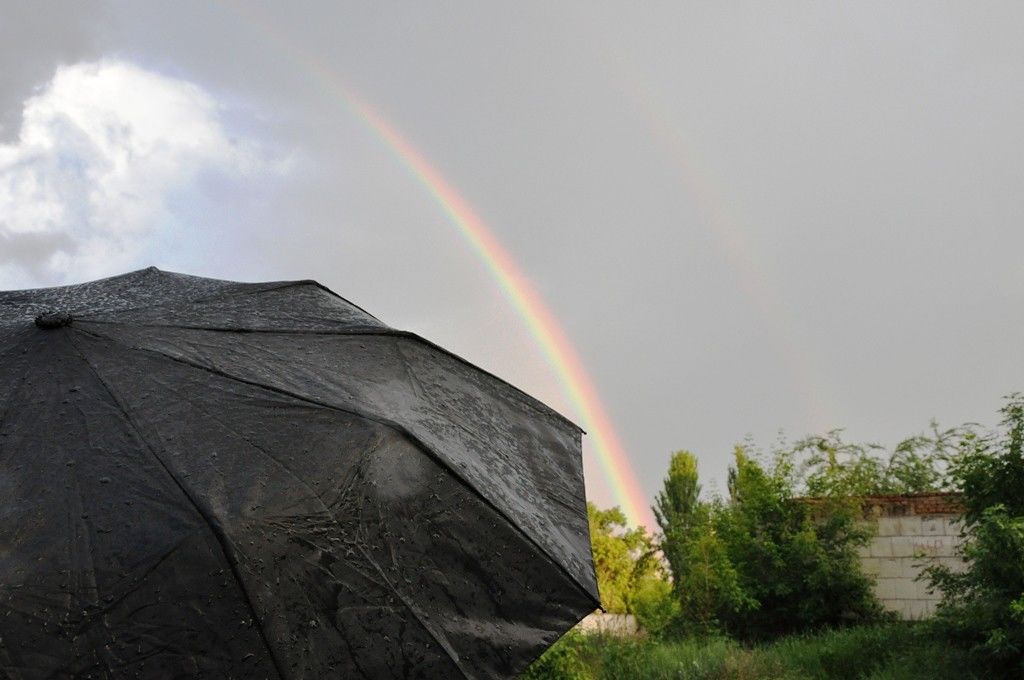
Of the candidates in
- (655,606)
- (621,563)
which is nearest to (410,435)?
(655,606)

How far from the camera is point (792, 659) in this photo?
468 inches

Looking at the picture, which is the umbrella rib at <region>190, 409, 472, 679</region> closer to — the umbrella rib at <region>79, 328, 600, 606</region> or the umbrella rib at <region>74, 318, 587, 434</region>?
the umbrella rib at <region>79, 328, 600, 606</region>

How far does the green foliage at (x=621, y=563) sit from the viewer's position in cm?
1970

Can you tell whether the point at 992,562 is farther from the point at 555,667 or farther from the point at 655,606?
the point at 655,606

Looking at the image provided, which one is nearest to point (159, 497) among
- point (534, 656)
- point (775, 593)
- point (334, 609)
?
point (334, 609)

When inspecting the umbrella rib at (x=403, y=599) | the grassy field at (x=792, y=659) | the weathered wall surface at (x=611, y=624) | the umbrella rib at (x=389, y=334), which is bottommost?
the grassy field at (x=792, y=659)

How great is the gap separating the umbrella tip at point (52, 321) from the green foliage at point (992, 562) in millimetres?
9659

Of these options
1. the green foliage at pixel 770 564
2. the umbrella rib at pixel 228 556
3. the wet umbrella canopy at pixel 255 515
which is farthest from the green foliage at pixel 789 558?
the umbrella rib at pixel 228 556

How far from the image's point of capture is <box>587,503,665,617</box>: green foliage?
1970cm

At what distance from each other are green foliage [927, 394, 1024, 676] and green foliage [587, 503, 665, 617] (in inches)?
322

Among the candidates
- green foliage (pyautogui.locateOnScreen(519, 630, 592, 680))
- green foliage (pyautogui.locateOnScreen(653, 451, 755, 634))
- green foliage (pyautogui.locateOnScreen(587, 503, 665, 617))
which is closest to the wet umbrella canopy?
green foliage (pyautogui.locateOnScreen(519, 630, 592, 680))

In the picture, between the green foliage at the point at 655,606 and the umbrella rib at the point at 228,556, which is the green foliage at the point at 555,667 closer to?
the umbrella rib at the point at 228,556

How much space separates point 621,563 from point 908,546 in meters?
7.28

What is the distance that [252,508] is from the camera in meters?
2.29
